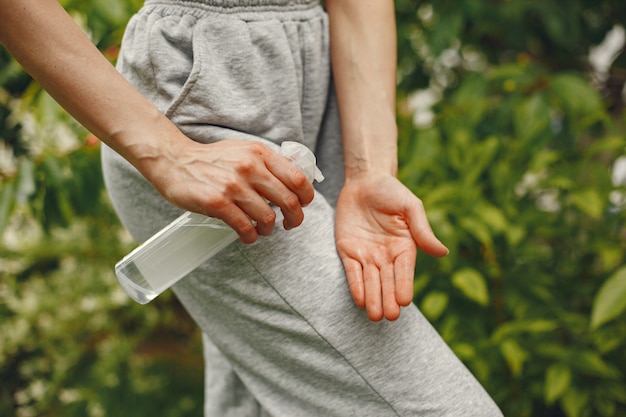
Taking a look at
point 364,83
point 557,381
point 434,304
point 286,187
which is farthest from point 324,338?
point 557,381

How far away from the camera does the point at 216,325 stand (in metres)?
0.76

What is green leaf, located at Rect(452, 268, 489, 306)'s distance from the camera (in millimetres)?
1163

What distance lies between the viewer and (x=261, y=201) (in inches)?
24.1

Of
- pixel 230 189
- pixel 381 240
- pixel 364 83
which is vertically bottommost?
pixel 381 240

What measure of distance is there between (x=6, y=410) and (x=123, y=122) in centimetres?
189

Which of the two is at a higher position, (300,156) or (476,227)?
(300,156)

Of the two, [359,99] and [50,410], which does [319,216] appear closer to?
[359,99]

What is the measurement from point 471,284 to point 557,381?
0.30 meters

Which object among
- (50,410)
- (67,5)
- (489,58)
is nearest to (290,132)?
(67,5)

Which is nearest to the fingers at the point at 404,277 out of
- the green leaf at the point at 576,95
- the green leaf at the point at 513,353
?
the green leaf at the point at 513,353

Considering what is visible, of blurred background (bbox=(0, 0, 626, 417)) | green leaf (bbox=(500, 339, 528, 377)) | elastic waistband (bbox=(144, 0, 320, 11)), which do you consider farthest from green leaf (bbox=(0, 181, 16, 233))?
green leaf (bbox=(500, 339, 528, 377))

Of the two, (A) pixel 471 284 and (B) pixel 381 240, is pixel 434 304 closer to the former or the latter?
(A) pixel 471 284

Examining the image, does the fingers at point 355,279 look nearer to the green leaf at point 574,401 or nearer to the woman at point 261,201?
the woman at point 261,201

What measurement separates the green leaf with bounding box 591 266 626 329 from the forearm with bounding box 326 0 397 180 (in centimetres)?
49
